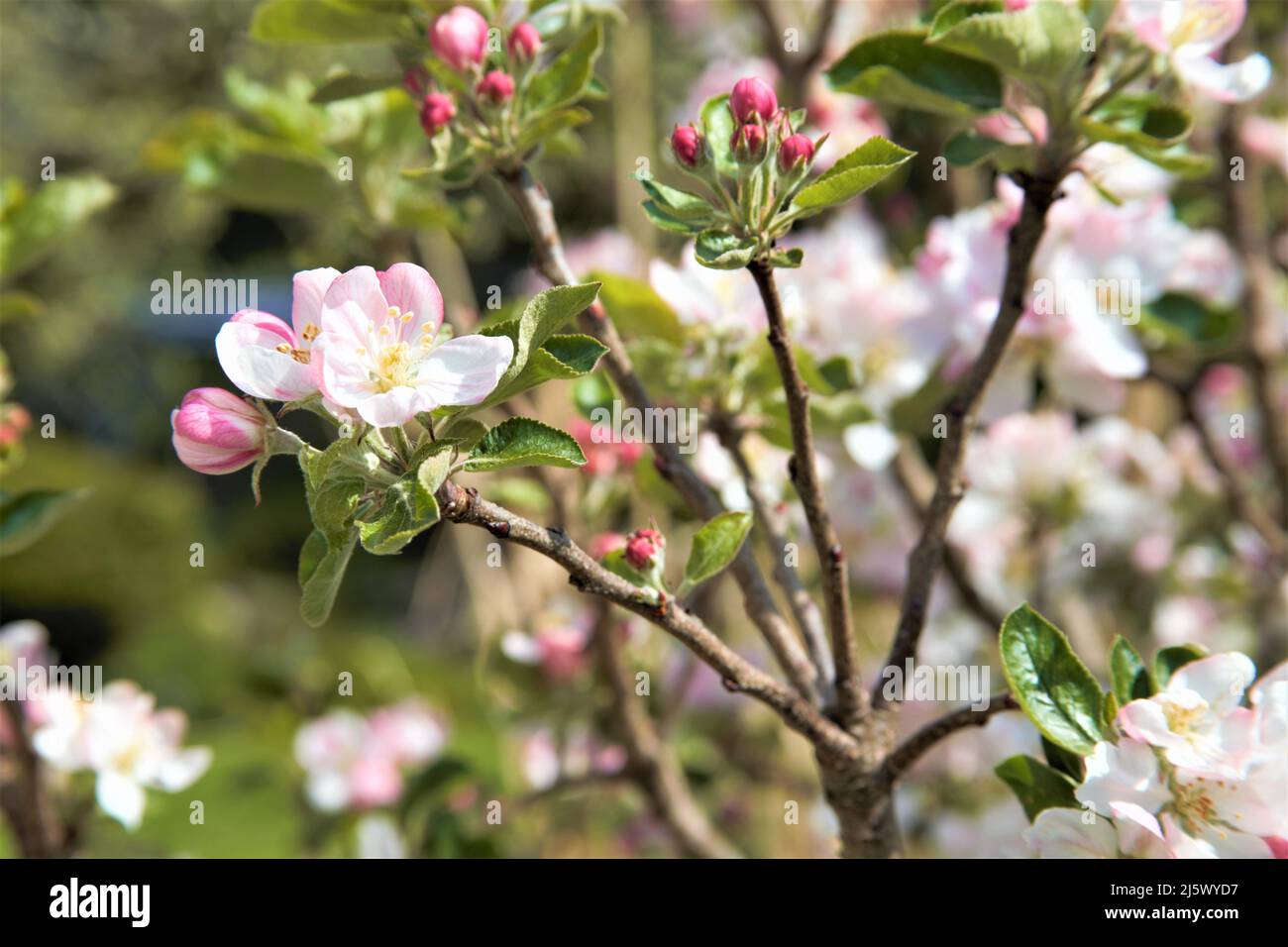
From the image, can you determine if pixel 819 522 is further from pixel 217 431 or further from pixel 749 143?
pixel 217 431

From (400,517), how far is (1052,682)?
→ 1.47 feet

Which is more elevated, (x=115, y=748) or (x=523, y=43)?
(x=523, y=43)

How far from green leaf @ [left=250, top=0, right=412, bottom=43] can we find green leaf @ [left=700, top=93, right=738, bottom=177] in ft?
0.92

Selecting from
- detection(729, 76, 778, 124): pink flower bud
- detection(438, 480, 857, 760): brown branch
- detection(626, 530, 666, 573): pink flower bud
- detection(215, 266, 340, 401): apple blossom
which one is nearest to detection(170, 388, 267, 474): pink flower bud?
detection(215, 266, 340, 401): apple blossom

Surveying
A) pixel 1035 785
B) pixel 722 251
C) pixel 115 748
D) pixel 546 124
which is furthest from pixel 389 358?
pixel 115 748

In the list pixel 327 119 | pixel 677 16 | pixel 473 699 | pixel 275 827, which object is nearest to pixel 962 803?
pixel 327 119

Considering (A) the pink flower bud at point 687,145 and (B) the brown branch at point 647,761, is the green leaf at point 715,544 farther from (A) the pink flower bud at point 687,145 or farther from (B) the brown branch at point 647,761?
(B) the brown branch at point 647,761

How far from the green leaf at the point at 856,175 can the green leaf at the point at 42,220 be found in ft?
2.66

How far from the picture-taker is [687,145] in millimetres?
738

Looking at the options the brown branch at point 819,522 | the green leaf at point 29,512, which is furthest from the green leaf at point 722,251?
the green leaf at point 29,512

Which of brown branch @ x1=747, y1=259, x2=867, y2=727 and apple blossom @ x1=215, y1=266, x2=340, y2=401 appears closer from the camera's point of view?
apple blossom @ x1=215, y1=266, x2=340, y2=401

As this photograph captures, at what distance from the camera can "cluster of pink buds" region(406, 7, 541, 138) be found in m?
0.86

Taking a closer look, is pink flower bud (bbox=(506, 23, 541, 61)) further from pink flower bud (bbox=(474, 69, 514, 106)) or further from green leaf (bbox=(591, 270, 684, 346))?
green leaf (bbox=(591, 270, 684, 346))

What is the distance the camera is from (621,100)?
3055mm
